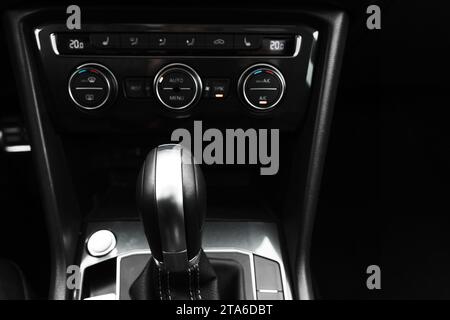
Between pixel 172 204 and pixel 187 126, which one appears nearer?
pixel 172 204

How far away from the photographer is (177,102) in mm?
915

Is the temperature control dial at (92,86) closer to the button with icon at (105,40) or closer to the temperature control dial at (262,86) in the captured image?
the button with icon at (105,40)

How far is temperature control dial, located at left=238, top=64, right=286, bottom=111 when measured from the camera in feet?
2.99

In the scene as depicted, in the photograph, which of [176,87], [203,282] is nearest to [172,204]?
[203,282]

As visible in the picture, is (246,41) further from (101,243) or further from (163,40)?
(101,243)

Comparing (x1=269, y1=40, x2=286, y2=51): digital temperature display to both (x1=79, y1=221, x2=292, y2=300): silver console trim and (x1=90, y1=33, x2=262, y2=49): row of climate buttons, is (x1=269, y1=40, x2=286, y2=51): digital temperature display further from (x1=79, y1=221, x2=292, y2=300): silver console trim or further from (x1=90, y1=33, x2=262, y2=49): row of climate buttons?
(x1=79, y1=221, x2=292, y2=300): silver console trim

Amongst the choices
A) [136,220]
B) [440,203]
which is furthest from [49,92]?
[440,203]

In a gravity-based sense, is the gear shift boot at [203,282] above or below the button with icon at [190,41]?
below

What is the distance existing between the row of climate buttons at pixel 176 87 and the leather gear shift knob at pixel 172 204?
237 millimetres

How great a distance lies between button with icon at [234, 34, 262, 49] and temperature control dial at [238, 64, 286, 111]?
0.04 metres

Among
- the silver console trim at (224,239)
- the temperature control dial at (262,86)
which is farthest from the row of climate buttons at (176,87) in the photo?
the silver console trim at (224,239)

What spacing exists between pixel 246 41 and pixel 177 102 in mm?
163

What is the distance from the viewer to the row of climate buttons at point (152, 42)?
0.89 meters
